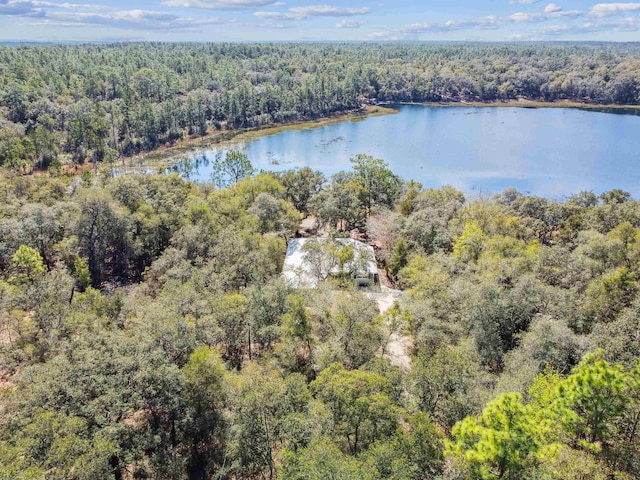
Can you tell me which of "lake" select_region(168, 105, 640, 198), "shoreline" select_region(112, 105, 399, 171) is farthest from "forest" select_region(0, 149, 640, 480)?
"shoreline" select_region(112, 105, 399, 171)

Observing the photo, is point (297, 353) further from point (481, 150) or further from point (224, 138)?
point (224, 138)

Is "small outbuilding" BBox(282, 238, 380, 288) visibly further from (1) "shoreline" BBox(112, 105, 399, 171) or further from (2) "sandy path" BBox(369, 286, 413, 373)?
(1) "shoreline" BBox(112, 105, 399, 171)

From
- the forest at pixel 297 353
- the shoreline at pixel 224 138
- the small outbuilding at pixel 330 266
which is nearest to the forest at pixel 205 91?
the shoreline at pixel 224 138

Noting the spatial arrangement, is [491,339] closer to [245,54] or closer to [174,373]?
[174,373]

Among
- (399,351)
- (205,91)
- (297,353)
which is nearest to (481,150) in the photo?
(399,351)

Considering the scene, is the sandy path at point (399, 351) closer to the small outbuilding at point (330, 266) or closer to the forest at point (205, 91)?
the small outbuilding at point (330, 266)
